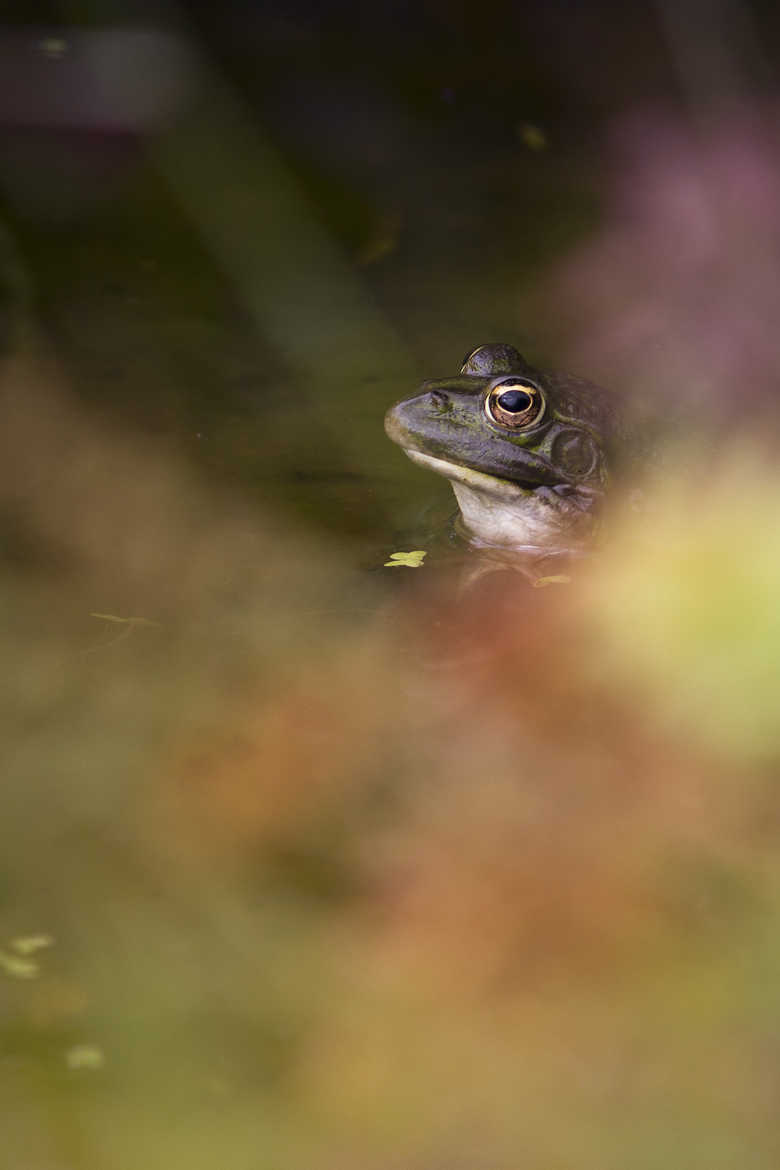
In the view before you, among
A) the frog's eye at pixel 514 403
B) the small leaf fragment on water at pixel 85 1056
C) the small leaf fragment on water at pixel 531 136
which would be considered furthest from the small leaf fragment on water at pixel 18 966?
the small leaf fragment on water at pixel 531 136

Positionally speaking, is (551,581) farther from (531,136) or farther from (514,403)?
(531,136)

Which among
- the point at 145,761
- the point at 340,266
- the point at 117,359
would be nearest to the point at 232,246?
the point at 340,266

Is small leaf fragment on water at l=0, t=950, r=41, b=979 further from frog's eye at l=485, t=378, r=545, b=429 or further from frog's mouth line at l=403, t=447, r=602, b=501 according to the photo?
frog's eye at l=485, t=378, r=545, b=429

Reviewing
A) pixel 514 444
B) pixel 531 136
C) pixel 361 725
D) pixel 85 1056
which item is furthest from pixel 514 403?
pixel 531 136

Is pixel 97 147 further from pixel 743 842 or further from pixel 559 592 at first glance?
pixel 743 842

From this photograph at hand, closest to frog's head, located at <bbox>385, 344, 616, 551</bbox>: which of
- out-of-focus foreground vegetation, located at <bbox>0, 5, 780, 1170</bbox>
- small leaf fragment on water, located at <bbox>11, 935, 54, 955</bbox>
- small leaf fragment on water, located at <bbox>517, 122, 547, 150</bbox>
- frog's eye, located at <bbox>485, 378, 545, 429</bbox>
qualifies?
frog's eye, located at <bbox>485, 378, 545, 429</bbox>

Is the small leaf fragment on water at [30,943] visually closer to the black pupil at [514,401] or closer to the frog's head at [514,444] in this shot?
the frog's head at [514,444]
